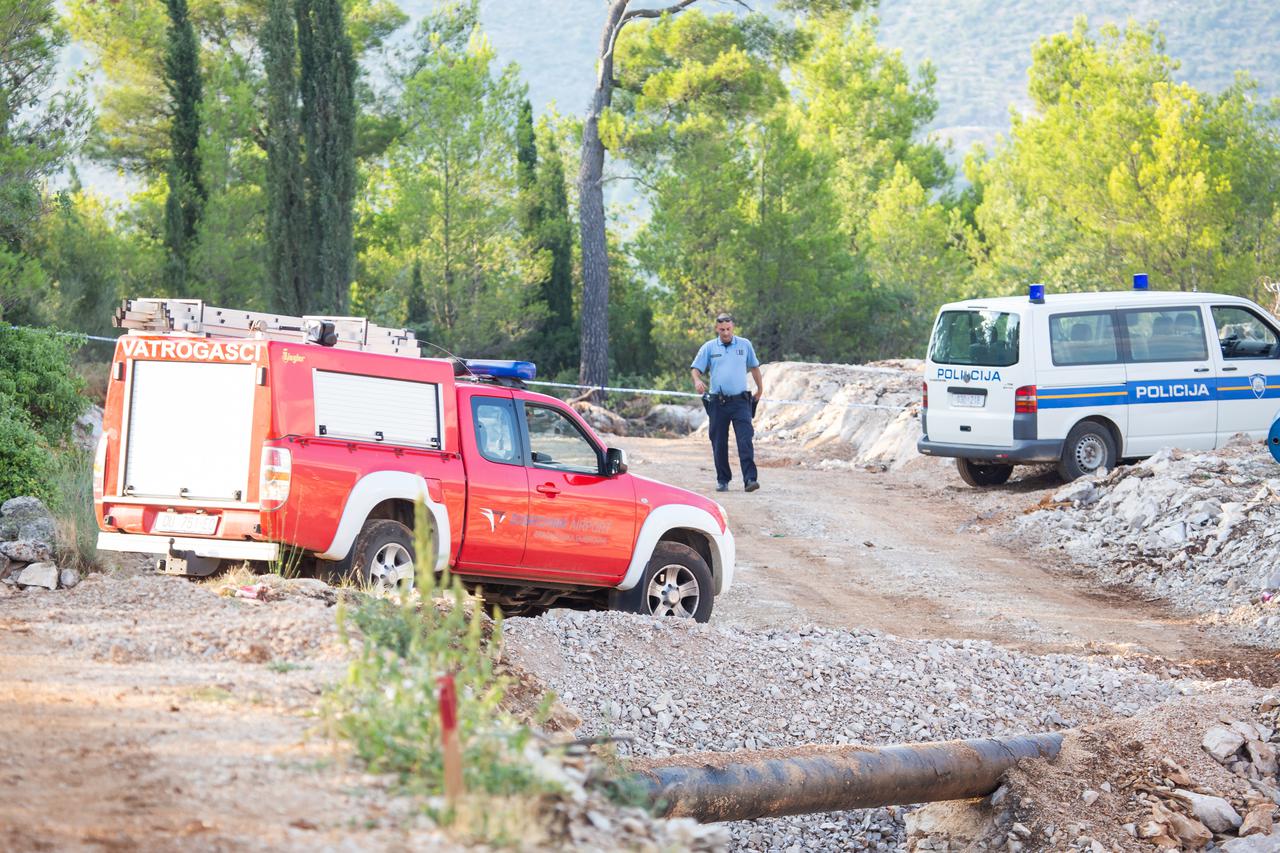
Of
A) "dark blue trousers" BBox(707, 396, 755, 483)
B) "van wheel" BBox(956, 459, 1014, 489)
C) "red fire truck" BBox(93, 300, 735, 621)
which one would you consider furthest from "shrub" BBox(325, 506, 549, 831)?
"van wheel" BBox(956, 459, 1014, 489)

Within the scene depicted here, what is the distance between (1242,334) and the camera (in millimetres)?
16906

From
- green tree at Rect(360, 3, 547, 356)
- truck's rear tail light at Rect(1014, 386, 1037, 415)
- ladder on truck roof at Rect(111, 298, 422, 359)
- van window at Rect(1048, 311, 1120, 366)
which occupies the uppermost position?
green tree at Rect(360, 3, 547, 356)

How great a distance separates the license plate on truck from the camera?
8.91 m

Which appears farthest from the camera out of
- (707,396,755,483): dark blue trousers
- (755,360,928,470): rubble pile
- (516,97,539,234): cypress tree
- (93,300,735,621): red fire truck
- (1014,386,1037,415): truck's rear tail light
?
(516,97,539,234): cypress tree

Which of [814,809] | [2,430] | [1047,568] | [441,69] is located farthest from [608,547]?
[441,69]

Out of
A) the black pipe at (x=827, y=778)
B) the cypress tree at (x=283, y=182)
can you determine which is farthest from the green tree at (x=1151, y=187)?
the black pipe at (x=827, y=778)

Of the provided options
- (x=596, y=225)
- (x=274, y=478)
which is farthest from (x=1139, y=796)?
(x=596, y=225)

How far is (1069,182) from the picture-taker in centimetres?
3597

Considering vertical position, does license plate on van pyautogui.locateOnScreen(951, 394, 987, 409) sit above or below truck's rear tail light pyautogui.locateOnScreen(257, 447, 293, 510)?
above

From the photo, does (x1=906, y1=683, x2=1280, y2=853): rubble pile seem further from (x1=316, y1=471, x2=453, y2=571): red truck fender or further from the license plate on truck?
the license plate on truck

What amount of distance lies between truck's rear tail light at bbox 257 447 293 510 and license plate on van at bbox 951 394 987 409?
9.79 metres

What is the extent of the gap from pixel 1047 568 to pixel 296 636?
369 inches

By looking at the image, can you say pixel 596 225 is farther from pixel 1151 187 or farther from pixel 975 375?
pixel 975 375

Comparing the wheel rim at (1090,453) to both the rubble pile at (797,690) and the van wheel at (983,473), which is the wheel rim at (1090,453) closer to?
the van wheel at (983,473)
